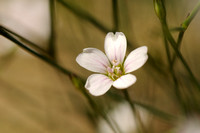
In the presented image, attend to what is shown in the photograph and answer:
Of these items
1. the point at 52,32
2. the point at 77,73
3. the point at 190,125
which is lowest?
the point at 190,125

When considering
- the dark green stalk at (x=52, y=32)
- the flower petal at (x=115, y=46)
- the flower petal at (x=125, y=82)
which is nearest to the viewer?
the flower petal at (x=125, y=82)

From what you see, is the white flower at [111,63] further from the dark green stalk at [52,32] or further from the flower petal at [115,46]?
the dark green stalk at [52,32]

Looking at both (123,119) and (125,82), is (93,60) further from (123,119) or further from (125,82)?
(123,119)

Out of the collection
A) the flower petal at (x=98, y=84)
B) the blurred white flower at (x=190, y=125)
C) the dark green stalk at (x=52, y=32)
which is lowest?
the blurred white flower at (x=190, y=125)

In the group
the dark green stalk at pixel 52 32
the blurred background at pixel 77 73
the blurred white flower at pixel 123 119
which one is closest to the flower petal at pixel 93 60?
the dark green stalk at pixel 52 32

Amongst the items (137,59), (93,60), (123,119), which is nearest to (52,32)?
(93,60)

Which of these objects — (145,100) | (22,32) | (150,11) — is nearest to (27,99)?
(22,32)
